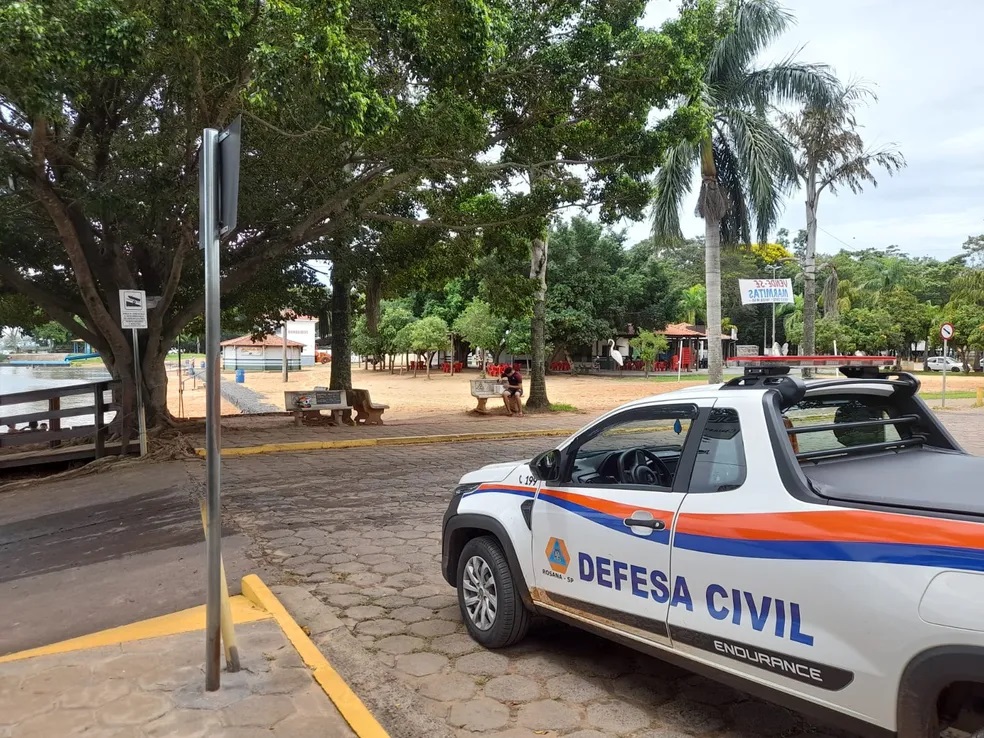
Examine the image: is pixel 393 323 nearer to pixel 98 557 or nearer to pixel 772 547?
pixel 98 557

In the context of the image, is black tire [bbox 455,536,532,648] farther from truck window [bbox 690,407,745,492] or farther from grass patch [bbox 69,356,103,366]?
grass patch [bbox 69,356,103,366]

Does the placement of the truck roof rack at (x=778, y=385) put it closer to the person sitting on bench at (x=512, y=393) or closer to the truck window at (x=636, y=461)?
the truck window at (x=636, y=461)

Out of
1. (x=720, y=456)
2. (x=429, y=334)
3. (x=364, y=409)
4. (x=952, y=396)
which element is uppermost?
(x=429, y=334)

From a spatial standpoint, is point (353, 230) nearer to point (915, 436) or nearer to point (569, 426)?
point (569, 426)

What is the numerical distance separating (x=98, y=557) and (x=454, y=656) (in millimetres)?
4157

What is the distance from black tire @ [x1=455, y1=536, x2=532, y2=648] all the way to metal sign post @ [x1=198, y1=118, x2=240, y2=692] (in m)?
1.46

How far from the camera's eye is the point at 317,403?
1641 centimetres

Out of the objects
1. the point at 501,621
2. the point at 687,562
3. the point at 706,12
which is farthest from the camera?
the point at 706,12

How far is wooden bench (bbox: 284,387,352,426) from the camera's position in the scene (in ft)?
53.7

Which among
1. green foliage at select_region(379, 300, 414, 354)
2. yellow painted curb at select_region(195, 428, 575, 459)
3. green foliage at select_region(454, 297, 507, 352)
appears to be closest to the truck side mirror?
yellow painted curb at select_region(195, 428, 575, 459)

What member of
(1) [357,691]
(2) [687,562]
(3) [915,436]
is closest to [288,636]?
(1) [357,691]

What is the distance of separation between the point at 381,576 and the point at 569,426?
11370 millimetres

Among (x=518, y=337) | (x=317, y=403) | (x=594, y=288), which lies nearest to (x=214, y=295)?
(x=317, y=403)

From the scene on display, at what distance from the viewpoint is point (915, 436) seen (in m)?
3.65
